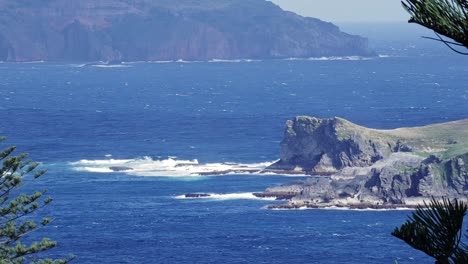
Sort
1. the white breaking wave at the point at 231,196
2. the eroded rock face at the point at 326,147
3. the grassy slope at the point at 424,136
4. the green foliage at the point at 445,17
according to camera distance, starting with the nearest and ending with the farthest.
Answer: the green foliage at the point at 445,17
the white breaking wave at the point at 231,196
the grassy slope at the point at 424,136
the eroded rock face at the point at 326,147

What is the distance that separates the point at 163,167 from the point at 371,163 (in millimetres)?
22293

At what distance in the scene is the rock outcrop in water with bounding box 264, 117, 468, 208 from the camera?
10069cm

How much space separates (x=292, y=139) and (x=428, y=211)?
113 m

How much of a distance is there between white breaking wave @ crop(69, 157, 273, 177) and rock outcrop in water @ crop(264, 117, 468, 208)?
12.1 feet

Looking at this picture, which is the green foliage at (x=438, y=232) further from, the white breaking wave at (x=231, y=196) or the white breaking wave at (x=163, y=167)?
the white breaking wave at (x=163, y=167)

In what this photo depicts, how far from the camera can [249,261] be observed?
7638cm

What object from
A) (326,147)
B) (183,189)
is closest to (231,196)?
(183,189)

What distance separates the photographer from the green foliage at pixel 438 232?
8639 millimetres

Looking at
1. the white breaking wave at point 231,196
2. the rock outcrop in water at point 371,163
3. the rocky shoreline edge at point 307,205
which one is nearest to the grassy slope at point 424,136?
the rock outcrop in water at point 371,163

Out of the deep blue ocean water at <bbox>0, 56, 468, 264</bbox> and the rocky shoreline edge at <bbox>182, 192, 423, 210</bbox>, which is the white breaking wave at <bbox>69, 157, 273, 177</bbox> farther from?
the rocky shoreline edge at <bbox>182, 192, 423, 210</bbox>

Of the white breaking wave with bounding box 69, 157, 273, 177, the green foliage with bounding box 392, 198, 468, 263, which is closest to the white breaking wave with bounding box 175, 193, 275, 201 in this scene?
the white breaking wave with bounding box 69, 157, 273, 177

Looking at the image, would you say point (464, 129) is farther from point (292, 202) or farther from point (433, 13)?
point (433, 13)

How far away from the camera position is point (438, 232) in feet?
28.5

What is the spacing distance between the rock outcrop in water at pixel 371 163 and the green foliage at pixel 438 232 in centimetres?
9041
